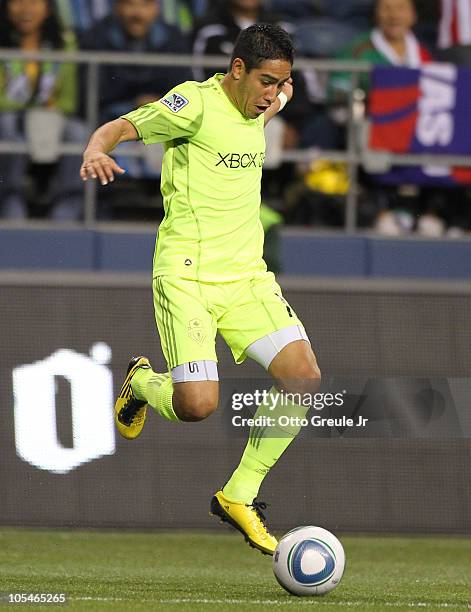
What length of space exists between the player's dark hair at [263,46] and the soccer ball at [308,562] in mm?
2094

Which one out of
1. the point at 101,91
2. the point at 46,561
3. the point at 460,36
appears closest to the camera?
the point at 46,561

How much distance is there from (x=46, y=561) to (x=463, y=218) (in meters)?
5.14

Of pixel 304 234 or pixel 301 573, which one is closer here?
pixel 301 573

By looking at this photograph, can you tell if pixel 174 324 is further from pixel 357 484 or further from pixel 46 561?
pixel 357 484

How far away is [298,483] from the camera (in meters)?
8.73

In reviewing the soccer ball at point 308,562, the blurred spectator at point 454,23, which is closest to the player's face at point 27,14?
the blurred spectator at point 454,23

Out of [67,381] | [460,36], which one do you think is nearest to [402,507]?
[67,381]

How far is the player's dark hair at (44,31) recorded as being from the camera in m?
12.0

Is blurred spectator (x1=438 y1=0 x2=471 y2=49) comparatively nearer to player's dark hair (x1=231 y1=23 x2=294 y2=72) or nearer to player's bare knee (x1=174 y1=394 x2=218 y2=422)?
player's dark hair (x1=231 y1=23 x2=294 y2=72)

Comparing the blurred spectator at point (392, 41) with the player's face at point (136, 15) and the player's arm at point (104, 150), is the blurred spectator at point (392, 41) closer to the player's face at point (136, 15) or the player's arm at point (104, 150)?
the player's face at point (136, 15)

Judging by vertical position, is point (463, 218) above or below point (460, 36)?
below

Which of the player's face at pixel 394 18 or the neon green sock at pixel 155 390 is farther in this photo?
the player's face at pixel 394 18

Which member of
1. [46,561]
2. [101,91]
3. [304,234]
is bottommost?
[46,561]

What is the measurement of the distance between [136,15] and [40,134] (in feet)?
4.91
